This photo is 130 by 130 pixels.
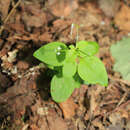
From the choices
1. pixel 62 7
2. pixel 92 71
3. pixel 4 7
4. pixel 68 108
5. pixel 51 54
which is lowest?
pixel 68 108

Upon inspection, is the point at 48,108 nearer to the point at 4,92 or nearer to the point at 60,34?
the point at 4,92

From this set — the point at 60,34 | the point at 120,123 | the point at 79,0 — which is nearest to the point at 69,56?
the point at 60,34

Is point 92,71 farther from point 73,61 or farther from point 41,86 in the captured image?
point 41,86

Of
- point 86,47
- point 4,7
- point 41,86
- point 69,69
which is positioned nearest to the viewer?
point 69,69

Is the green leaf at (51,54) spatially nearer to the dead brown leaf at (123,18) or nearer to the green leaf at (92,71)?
the green leaf at (92,71)

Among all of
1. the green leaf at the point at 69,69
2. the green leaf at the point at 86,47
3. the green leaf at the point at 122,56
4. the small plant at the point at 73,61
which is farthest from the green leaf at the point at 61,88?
the green leaf at the point at 122,56

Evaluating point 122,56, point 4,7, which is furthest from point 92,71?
point 4,7

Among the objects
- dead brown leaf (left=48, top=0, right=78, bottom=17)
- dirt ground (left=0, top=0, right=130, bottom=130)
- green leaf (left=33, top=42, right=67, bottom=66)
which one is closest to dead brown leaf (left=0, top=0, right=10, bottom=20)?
dirt ground (left=0, top=0, right=130, bottom=130)
